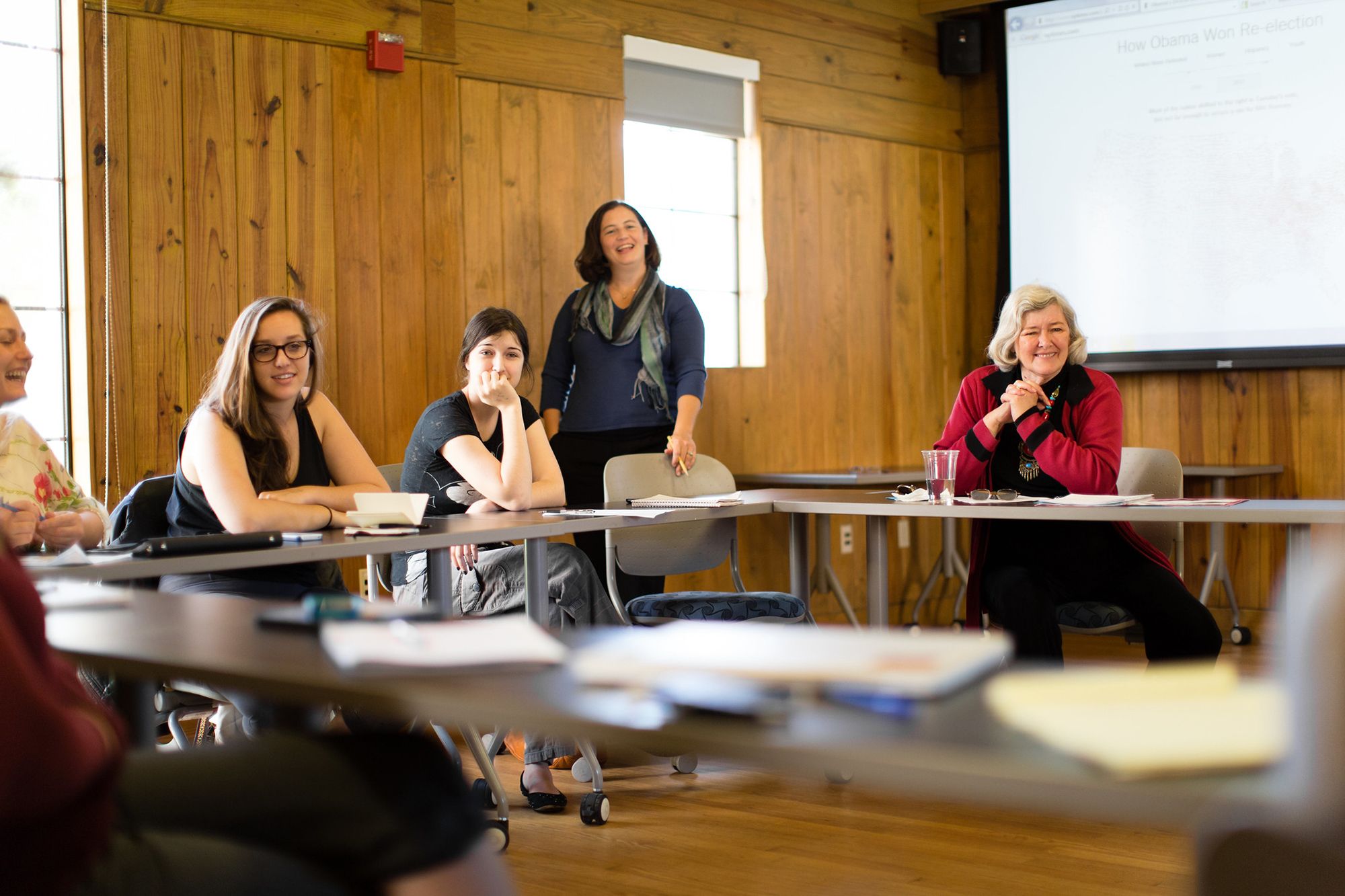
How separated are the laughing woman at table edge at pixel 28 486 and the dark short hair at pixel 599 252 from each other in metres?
2.07

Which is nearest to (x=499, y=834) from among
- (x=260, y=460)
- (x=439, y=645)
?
(x=260, y=460)

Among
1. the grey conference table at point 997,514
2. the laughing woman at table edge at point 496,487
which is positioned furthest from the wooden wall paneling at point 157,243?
the grey conference table at point 997,514

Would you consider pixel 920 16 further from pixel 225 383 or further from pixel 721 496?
pixel 225 383

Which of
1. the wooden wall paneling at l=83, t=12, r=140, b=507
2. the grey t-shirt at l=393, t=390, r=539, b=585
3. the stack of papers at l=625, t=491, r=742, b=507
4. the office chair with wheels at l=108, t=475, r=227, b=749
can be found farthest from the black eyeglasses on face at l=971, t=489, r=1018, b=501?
the wooden wall paneling at l=83, t=12, r=140, b=507

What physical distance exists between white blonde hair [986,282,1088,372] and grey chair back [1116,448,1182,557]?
297 millimetres

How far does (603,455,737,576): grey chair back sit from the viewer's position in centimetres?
348

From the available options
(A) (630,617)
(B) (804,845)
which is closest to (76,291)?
(A) (630,617)

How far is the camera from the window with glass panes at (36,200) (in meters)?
3.57

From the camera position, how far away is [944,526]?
556 centimetres

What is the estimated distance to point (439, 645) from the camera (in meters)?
1.13

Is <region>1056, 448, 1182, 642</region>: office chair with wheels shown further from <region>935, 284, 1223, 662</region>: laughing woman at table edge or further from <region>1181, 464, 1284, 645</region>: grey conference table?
<region>1181, 464, 1284, 645</region>: grey conference table

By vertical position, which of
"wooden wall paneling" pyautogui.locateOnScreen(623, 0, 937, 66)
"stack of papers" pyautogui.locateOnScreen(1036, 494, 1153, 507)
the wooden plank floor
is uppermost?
"wooden wall paneling" pyautogui.locateOnScreen(623, 0, 937, 66)

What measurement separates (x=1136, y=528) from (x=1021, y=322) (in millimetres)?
602

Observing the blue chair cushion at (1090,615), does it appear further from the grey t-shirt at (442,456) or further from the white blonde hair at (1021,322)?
the grey t-shirt at (442,456)
